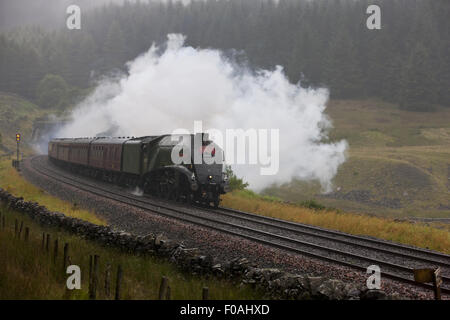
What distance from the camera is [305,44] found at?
92875mm

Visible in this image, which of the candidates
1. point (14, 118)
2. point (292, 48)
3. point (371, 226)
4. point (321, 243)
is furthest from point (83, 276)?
point (14, 118)

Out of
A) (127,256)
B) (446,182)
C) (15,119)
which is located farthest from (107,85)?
(127,256)

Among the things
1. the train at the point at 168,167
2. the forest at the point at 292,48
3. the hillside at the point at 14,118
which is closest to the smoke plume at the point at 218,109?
the train at the point at 168,167

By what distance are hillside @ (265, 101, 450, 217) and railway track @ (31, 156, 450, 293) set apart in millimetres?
19968

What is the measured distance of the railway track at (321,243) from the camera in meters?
10.9

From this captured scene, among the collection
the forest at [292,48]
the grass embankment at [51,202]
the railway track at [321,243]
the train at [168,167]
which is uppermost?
the forest at [292,48]

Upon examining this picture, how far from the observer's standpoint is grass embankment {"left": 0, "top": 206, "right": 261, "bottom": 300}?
22.2ft

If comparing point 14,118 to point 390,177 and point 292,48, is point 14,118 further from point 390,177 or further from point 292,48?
point 390,177

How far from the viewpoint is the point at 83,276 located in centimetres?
811

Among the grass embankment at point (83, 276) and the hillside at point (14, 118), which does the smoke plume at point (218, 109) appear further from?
the hillside at point (14, 118)

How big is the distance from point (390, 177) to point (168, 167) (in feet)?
94.2

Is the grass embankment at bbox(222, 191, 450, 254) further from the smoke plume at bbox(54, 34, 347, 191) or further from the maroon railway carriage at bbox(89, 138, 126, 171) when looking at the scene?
the smoke plume at bbox(54, 34, 347, 191)

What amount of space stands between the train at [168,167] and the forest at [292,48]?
221 feet

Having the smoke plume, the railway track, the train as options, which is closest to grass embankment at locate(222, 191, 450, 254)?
the railway track
